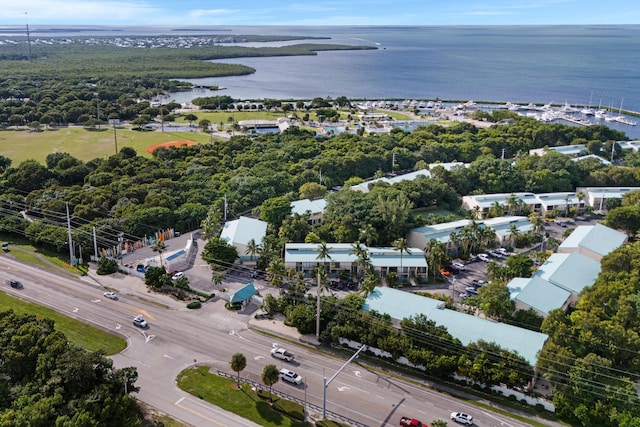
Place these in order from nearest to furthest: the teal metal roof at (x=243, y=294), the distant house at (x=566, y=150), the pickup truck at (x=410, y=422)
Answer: the pickup truck at (x=410, y=422)
the teal metal roof at (x=243, y=294)
the distant house at (x=566, y=150)

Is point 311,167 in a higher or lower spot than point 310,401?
higher

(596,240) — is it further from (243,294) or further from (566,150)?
(566,150)

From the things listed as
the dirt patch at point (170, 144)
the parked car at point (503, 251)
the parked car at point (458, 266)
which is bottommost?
the parked car at point (458, 266)

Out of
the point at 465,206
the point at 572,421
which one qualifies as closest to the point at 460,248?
the point at 465,206

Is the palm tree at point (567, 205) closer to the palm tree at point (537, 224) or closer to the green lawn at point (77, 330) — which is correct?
the palm tree at point (537, 224)

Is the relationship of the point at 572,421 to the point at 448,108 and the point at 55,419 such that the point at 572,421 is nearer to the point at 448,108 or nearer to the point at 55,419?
the point at 55,419

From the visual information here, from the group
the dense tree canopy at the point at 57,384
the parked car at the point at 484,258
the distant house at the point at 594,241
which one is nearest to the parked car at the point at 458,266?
the parked car at the point at 484,258
